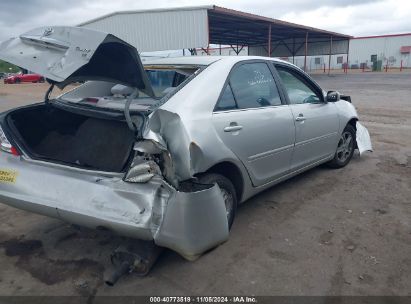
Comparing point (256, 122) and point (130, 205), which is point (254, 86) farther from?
point (130, 205)

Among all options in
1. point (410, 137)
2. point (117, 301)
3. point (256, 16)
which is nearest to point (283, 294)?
point (117, 301)

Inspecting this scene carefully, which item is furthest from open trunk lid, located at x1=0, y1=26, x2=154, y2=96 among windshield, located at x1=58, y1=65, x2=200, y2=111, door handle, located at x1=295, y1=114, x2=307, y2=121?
door handle, located at x1=295, y1=114, x2=307, y2=121

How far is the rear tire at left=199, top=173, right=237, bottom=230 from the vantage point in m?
2.83

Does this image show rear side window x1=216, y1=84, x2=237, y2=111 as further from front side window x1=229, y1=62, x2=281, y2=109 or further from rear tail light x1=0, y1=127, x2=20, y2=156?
rear tail light x1=0, y1=127, x2=20, y2=156

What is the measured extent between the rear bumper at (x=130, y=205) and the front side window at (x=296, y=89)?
1983 mm

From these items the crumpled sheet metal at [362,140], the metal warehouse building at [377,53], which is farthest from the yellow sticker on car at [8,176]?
the metal warehouse building at [377,53]

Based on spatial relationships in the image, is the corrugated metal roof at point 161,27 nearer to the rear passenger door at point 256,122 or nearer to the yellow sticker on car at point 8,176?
the rear passenger door at point 256,122

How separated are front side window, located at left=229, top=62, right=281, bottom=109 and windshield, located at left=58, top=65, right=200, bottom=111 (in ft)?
1.35

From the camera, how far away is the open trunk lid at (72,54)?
7.88ft

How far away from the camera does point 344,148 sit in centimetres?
524

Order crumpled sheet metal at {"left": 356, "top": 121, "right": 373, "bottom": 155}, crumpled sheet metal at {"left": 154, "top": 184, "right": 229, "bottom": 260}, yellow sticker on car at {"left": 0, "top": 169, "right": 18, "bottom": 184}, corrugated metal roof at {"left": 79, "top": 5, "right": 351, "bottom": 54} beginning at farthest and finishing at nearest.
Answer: corrugated metal roof at {"left": 79, "top": 5, "right": 351, "bottom": 54} < crumpled sheet metal at {"left": 356, "top": 121, "right": 373, "bottom": 155} < yellow sticker on car at {"left": 0, "top": 169, "right": 18, "bottom": 184} < crumpled sheet metal at {"left": 154, "top": 184, "right": 229, "bottom": 260}

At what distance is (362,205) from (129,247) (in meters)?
2.64

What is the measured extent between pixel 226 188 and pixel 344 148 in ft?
9.45

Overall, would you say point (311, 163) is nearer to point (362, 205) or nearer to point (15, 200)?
point (362, 205)
